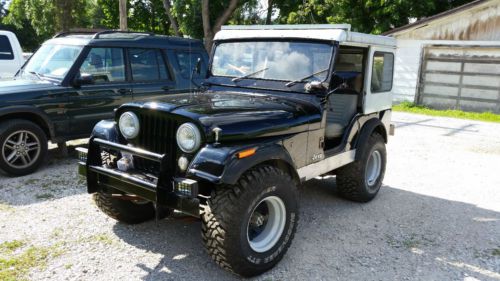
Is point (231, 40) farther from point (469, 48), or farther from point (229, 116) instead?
point (469, 48)

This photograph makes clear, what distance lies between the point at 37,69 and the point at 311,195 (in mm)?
Answer: 4655

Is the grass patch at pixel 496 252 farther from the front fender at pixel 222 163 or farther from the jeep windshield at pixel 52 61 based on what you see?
the jeep windshield at pixel 52 61

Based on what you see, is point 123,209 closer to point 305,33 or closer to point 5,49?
point 305,33

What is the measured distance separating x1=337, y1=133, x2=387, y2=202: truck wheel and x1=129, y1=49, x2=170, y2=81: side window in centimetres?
378

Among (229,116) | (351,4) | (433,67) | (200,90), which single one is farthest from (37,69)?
(351,4)

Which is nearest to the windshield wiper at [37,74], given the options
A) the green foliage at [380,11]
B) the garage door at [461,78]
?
the garage door at [461,78]

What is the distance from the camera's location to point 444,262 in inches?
153

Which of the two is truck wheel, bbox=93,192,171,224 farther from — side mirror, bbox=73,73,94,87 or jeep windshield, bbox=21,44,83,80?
jeep windshield, bbox=21,44,83,80

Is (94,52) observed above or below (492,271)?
above

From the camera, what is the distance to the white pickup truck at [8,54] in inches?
349

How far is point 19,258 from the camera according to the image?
12.0 ft

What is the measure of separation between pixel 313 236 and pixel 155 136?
6.28 feet

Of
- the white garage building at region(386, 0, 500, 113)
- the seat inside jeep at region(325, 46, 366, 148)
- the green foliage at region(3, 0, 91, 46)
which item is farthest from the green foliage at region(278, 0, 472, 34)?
the green foliage at region(3, 0, 91, 46)

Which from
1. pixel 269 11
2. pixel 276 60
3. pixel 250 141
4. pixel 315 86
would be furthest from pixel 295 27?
pixel 269 11
